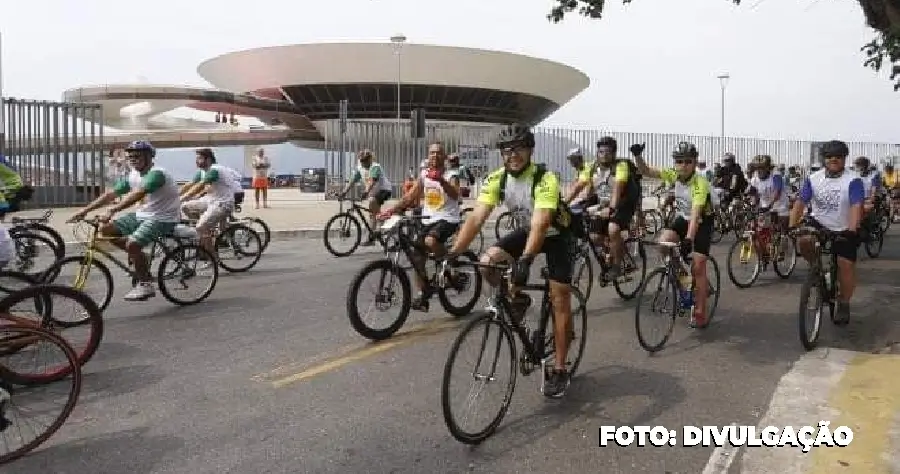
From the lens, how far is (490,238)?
1659cm

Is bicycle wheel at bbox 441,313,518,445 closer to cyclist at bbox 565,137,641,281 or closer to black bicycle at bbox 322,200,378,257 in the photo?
cyclist at bbox 565,137,641,281

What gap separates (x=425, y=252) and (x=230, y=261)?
4908 mm

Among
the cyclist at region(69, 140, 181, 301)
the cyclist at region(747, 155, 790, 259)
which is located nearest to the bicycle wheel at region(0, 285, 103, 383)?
the cyclist at region(69, 140, 181, 301)

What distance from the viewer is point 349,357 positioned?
6035 millimetres

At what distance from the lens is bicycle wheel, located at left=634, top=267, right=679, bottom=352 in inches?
247

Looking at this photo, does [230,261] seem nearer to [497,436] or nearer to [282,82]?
[497,436]

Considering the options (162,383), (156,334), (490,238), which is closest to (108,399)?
(162,383)

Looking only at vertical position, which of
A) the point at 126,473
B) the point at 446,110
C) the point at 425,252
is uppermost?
the point at 446,110

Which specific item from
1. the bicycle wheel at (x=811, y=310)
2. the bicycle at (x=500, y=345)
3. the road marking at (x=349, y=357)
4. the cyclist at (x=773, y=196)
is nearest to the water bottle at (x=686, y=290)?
the bicycle wheel at (x=811, y=310)

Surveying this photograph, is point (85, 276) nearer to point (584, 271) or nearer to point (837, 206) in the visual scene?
point (584, 271)

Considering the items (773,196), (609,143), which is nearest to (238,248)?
(609,143)

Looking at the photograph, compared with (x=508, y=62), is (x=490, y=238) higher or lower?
lower

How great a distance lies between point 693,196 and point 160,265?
18.9 ft

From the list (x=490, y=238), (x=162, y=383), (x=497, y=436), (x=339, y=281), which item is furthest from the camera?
(x=490, y=238)
